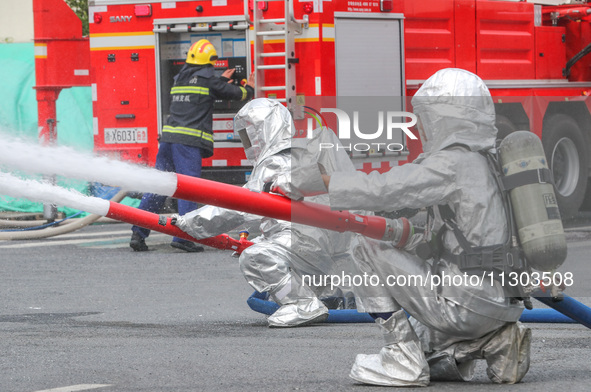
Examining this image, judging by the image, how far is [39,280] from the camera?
8.21 meters

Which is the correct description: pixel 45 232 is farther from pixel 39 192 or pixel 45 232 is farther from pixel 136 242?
pixel 39 192

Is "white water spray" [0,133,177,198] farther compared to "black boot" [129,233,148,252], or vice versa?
"black boot" [129,233,148,252]

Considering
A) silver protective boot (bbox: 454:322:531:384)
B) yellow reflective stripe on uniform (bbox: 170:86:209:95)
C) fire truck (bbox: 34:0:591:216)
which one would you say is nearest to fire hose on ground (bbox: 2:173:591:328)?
→ silver protective boot (bbox: 454:322:531:384)

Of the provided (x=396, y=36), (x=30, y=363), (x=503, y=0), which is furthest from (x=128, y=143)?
(x=30, y=363)

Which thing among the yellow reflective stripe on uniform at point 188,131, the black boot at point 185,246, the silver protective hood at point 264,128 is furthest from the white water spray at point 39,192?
the yellow reflective stripe on uniform at point 188,131

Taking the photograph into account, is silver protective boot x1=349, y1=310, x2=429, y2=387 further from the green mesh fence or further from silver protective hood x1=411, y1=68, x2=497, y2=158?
the green mesh fence

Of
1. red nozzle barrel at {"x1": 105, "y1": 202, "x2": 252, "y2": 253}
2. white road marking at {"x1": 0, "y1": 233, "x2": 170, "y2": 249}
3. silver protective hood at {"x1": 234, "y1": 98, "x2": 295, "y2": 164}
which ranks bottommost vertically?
white road marking at {"x1": 0, "y1": 233, "x2": 170, "y2": 249}

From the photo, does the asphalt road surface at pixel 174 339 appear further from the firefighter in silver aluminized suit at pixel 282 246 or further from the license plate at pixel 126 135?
the license plate at pixel 126 135

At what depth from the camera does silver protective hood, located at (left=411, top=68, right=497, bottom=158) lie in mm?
4164

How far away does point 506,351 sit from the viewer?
4.19m

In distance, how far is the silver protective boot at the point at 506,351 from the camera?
4.17 metres

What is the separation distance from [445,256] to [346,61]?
6561 millimetres

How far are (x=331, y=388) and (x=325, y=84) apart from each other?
6.38 m

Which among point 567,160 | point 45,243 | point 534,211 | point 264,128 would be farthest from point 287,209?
point 567,160
